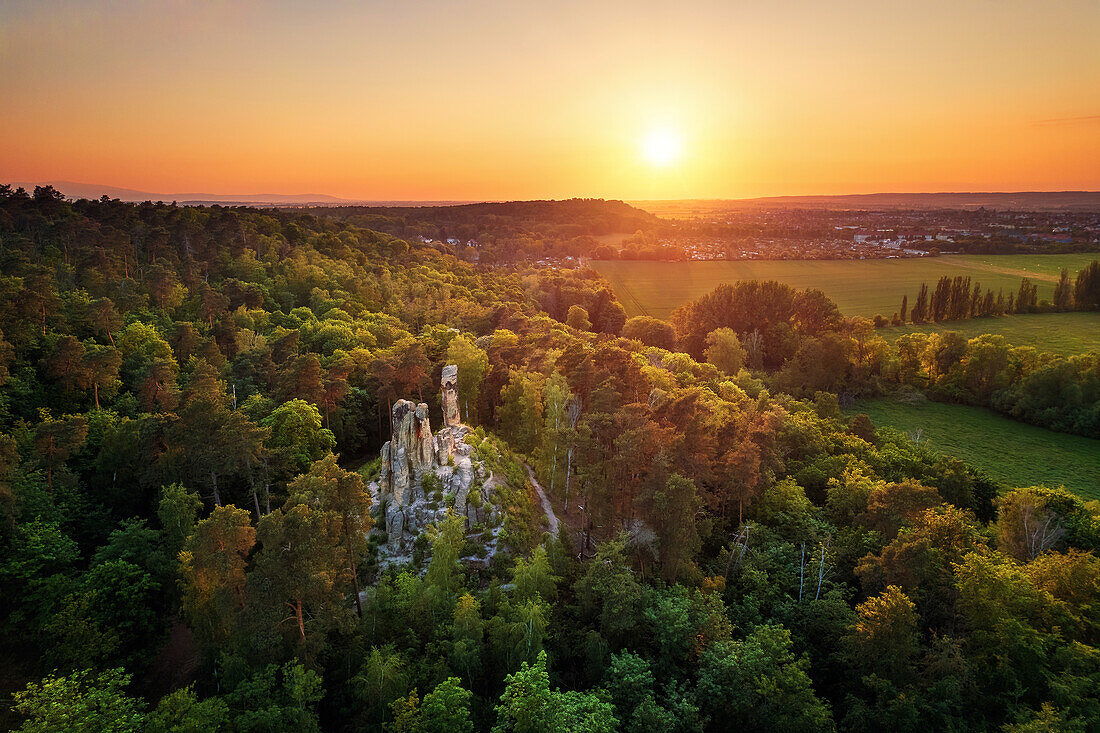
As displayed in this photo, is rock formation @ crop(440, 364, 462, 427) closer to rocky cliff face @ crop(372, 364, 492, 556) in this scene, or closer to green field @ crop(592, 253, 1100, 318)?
rocky cliff face @ crop(372, 364, 492, 556)

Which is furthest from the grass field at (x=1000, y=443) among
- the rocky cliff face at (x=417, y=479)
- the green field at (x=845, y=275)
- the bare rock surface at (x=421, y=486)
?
the rocky cliff face at (x=417, y=479)

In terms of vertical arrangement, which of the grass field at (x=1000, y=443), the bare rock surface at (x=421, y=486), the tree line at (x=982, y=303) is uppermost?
the tree line at (x=982, y=303)

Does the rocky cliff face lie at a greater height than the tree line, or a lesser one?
lesser

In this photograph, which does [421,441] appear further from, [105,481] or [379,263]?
[379,263]

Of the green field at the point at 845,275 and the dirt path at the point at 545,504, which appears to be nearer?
the dirt path at the point at 545,504

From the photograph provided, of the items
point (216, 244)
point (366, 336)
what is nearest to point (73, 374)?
point (366, 336)

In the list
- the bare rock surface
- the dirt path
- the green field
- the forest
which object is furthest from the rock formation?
the green field

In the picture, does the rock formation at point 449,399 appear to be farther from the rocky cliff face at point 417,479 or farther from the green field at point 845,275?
the green field at point 845,275
